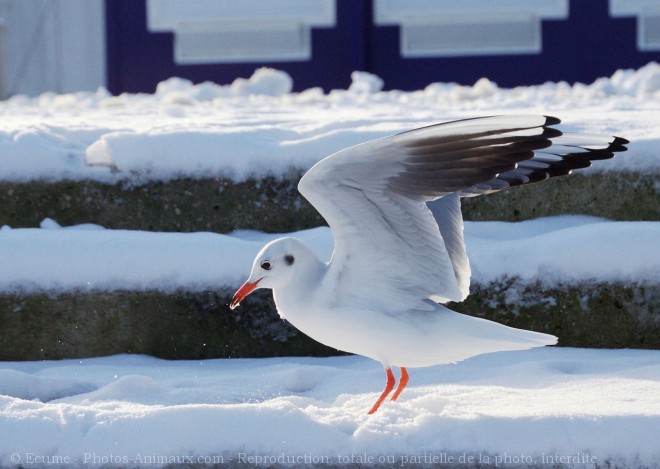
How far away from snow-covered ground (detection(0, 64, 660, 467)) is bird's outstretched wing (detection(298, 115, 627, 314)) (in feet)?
0.94

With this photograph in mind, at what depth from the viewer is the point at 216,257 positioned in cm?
316

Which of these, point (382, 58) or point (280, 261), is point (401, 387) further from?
point (382, 58)

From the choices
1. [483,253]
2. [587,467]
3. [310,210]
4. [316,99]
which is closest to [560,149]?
[483,253]

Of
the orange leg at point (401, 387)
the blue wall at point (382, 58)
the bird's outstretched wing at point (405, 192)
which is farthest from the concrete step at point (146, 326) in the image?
the blue wall at point (382, 58)

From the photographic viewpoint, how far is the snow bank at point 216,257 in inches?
120

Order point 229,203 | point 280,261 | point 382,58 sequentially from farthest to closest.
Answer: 1. point 382,58
2. point 229,203
3. point 280,261

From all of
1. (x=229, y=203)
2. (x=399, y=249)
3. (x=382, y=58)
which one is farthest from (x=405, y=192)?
(x=382, y=58)

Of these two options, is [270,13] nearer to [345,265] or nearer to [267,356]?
[267,356]

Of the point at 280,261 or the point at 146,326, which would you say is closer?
the point at 280,261

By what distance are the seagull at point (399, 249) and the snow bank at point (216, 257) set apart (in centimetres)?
51

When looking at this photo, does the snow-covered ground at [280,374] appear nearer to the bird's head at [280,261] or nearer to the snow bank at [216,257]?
the snow bank at [216,257]

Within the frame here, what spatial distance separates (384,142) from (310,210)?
116 centimetres

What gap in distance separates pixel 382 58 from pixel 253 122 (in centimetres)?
313

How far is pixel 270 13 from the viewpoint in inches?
297
